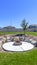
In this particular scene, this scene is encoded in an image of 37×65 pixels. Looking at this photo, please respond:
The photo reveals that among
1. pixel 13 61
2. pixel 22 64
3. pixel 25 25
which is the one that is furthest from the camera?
pixel 25 25

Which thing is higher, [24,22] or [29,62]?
[24,22]

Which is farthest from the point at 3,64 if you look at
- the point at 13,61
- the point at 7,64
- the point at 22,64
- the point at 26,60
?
the point at 26,60

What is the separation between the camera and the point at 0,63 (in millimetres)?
6762

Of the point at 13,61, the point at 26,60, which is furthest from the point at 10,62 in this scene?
the point at 26,60

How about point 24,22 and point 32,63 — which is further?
point 24,22

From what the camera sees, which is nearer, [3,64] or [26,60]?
[3,64]

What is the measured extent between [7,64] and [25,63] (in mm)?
1309

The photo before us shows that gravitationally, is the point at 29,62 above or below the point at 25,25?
below

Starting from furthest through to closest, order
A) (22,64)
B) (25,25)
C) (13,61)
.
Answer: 1. (25,25)
2. (13,61)
3. (22,64)

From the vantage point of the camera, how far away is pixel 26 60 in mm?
7246

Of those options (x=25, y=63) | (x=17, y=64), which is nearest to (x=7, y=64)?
(x=17, y=64)

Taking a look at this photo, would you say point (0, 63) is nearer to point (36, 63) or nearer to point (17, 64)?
point (17, 64)

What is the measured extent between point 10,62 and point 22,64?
37.1 inches

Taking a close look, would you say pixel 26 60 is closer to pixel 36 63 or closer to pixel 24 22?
pixel 36 63
